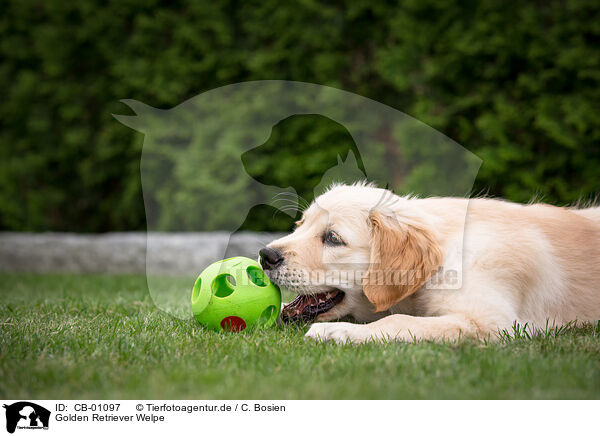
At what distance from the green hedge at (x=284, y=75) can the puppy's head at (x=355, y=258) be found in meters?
1.15

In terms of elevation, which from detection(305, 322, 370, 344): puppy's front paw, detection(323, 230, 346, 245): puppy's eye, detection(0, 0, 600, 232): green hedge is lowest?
detection(305, 322, 370, 344): puppy's front paw

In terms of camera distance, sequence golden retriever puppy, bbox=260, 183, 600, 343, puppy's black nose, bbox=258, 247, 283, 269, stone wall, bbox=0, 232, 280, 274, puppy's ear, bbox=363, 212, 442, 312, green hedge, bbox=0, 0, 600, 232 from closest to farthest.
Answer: golden retriever puppy, bbox=260, 183, 600, 343, puppy's ear, bbox=363, 212, 442, 312, puppy's black nose, bbox=258, 247, 283, 269, green hedge, bbox=0, 0, 600, 232, stone wall, bbox=0, 232, 280, 274

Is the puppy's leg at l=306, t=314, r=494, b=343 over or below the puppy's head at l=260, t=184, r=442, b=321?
below

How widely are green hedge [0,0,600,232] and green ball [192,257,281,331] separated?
133cm

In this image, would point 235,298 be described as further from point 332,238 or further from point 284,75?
point 284,75

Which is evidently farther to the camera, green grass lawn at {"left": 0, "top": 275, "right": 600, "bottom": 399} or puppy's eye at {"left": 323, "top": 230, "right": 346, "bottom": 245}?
puppy's eye at {"left": 323, "top": 230, "right": 346, "bottom": 245}

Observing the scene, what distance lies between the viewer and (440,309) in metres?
2.78

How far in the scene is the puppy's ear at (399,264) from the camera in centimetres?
281

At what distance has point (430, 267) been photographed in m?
2.81

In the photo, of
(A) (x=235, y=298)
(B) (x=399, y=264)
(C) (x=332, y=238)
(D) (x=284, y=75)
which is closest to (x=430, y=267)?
(B) (x=399, y=264)

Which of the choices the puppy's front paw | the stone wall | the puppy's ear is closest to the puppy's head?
the puppy's ear

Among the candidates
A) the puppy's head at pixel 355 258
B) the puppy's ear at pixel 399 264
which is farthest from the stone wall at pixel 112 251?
the puppy's ear at pixel 399 264
